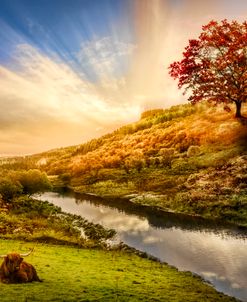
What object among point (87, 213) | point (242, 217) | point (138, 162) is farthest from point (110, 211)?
point (138, 162)

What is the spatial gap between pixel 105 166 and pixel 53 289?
123353 millimetres

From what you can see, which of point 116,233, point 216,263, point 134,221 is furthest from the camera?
point 134,221

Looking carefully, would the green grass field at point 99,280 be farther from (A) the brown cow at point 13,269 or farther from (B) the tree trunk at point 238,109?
(B) the tree trunk at point 238,109

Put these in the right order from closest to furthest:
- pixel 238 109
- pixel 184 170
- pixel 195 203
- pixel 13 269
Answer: pixel 13 269 < pixel 195 203 < pixel 184 170 < pixel 238 109

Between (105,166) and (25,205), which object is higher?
(105,166)

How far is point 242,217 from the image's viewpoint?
6050 cm

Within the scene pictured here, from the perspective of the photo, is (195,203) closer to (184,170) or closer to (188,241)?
(188,241)

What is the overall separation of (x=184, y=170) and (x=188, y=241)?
48.3 meters

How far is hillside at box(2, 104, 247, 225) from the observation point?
72.0m

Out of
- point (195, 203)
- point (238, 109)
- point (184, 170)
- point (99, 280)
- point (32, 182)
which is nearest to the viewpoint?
point (99, 280)

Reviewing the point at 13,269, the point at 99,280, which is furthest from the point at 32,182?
the point at 13,269

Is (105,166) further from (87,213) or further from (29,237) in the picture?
(29,237)

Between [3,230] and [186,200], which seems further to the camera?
[186,200]

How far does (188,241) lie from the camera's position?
1998 inches
